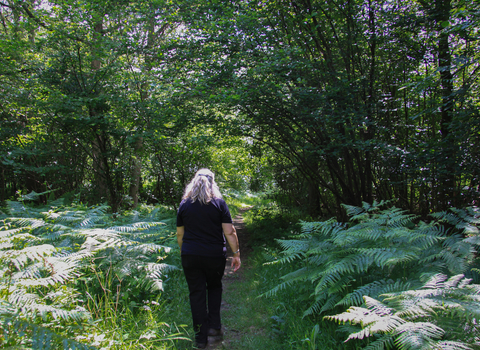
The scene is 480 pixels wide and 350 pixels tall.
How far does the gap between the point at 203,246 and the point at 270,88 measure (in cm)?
408

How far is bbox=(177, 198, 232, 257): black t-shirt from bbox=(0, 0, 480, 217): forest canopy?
11.0 feet

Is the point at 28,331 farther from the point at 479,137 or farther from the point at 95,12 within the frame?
the point at 95,12

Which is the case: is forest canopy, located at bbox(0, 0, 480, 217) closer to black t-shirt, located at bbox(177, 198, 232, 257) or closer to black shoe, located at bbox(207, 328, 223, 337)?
black t-shirt, located at bbox(177, 198, 232, 257)

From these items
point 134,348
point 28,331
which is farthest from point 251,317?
point 28,331

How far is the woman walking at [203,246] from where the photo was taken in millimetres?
3168

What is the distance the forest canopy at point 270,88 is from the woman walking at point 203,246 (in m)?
3.28

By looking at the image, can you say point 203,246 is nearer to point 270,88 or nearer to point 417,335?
point 417,335

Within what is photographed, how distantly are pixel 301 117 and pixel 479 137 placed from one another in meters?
3.23

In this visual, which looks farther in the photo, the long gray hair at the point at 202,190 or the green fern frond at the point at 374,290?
the long gray hair at the point at 202,190

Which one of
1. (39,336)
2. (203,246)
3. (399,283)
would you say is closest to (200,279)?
(203,246)

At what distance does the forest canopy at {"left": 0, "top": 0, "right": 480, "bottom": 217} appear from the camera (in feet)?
18.9

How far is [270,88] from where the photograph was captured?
6055mm

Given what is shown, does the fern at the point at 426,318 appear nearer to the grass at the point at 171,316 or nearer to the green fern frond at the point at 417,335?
the green fern frond at the point at 417,335

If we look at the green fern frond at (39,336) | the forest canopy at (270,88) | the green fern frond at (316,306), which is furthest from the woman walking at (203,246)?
the forest canopy at (270,88)
